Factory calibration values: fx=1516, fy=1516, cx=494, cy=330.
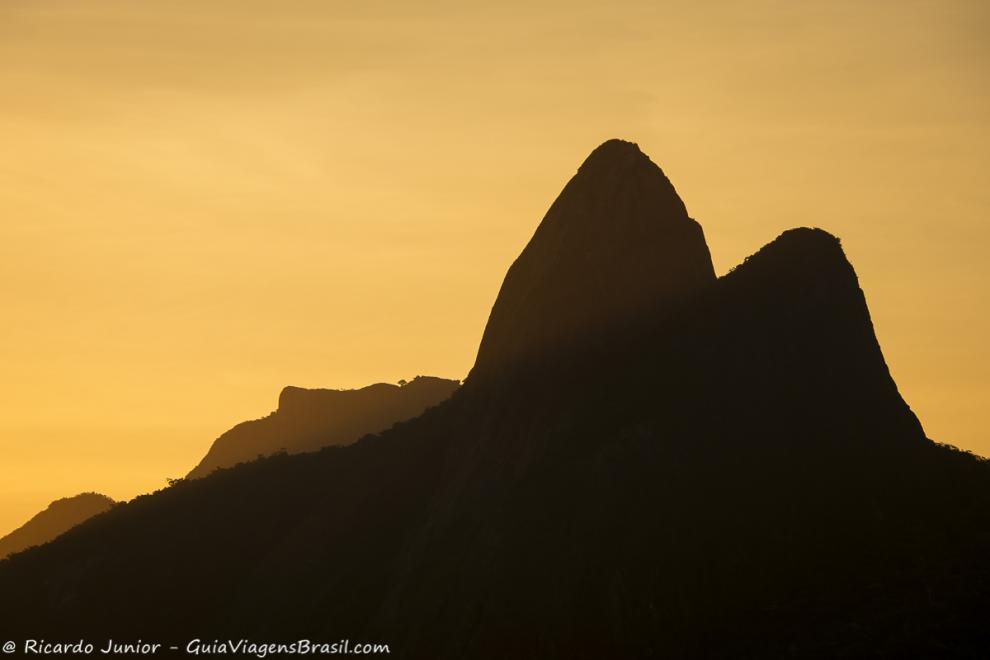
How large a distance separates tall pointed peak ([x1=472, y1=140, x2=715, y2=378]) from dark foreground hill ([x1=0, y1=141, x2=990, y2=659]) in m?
0.27

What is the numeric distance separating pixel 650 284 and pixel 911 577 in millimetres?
36182

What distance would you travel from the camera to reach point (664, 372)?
11231 centimetres

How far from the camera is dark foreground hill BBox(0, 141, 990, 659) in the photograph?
95.2 meters

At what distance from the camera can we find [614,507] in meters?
103

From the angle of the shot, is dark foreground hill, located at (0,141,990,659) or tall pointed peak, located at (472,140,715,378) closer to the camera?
dark foreground hill, located at (0,141,990,659)

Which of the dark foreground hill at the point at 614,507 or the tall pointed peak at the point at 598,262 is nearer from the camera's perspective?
the dark foreground hill at the point at 614,507

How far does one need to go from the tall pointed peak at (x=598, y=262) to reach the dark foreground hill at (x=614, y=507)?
Answer: 27 centimetres

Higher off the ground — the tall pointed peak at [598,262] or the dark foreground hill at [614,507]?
the tall pointed peak at [598,262]

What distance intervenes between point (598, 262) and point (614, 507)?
86.0ft

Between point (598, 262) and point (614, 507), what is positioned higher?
point (598, 262)

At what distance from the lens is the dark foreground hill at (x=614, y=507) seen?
313 feet

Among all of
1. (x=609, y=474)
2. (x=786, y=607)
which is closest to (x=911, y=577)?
→ (x=786, y=607)

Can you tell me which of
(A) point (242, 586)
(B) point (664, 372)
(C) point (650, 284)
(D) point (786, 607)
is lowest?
(D) point (786, 607)

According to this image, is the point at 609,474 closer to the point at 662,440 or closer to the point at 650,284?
the point at 662,440
